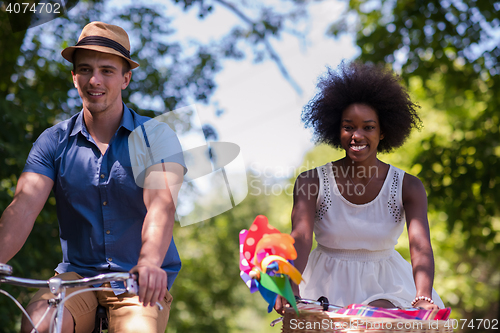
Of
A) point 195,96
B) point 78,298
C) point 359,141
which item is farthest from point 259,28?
point 78,298

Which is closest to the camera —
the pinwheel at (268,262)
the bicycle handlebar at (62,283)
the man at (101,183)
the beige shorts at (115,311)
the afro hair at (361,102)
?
the bicycle handlebar at (62,283)

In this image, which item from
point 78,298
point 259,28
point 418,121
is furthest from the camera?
point 259,28

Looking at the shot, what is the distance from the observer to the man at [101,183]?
2.20 meters

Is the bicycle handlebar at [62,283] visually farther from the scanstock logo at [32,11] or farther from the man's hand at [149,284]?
the scanstock logo at [32,11]

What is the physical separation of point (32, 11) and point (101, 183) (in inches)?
144

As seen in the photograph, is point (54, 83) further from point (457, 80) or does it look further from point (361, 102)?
point (457, 80)

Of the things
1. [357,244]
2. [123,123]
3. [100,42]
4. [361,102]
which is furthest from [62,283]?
[361,102]

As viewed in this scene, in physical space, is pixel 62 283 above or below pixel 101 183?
below

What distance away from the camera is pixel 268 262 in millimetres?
1807

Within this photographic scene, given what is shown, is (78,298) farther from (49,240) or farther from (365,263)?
(49,240)

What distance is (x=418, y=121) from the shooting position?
3166mm

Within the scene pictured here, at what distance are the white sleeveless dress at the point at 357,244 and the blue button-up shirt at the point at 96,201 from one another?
86 centimetres

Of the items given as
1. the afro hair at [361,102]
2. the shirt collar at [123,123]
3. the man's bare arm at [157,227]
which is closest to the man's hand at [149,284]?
the man's bare arm at [157,227]

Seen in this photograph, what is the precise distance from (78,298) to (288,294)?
39.3 inches
